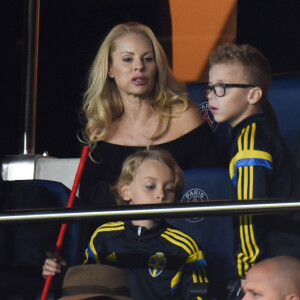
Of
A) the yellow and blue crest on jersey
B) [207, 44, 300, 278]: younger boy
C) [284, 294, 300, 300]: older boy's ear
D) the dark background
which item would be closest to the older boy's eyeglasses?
[207, 44, 300, 278]: younger boy

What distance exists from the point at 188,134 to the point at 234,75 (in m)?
0.19

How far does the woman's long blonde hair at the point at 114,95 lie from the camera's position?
1.66m

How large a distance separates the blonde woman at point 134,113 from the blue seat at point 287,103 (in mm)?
158

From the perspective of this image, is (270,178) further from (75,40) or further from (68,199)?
(75,40)

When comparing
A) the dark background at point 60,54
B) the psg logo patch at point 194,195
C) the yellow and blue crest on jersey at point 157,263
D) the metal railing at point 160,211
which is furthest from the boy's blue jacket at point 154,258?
the dark background at point 60,54

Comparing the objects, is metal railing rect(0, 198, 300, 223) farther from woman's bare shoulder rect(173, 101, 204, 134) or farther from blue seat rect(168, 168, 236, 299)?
woman's bare shoulder rect(173, 101, 204, 134)

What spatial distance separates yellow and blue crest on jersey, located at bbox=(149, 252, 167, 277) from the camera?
1294 mm

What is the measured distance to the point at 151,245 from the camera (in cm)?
132

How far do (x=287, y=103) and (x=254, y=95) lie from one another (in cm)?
26

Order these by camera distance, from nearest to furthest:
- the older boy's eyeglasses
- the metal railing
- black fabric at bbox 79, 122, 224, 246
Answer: the metal railing → the older boy's eyeglasses → black fabric at bbox 79, 122, 224, 246

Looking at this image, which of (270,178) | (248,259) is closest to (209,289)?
(248,259)

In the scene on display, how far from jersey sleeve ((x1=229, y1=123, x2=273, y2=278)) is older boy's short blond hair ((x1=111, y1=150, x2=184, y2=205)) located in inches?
3.9

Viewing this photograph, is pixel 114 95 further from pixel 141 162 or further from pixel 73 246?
pixel 73 246

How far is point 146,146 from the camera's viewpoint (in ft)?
5.27
